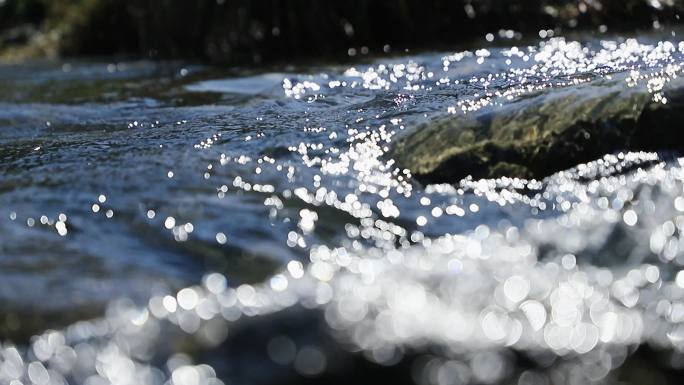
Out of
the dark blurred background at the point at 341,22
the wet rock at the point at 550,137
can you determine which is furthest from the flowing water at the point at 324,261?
the dark blurred background at the point at 341,22

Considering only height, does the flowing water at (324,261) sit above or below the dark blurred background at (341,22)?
below

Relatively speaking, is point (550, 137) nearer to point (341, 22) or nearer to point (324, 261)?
point (324, 261)

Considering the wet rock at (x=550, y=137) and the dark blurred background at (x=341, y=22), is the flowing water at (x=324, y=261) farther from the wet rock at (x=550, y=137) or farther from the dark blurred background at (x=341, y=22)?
the dark blurred background at (x=341, y=22)

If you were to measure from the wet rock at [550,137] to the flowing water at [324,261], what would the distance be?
48 mm

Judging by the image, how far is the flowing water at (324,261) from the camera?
4.70 feet

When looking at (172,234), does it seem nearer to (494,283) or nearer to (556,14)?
(494,283)

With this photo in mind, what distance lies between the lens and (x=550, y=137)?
233 cm

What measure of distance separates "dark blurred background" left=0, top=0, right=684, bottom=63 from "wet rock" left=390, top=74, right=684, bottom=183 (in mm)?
3509

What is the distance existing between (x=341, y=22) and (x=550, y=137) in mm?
4582

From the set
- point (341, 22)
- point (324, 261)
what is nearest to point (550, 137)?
point (324, 261)

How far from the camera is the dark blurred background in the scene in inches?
238

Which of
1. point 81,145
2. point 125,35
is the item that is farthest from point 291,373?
point 125,35

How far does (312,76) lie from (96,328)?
338 cm

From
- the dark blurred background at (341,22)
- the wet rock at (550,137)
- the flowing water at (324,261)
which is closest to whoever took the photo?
the flowing water at (324,261)
